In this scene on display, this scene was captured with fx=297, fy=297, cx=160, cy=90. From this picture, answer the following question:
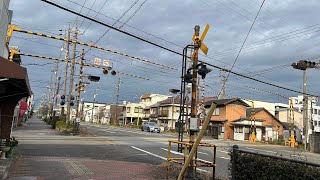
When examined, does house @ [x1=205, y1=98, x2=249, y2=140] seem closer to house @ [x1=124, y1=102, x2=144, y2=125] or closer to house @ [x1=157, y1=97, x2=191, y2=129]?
house @ [x1=157, y1=97, x2=191, y2=129]

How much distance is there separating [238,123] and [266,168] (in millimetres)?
42317

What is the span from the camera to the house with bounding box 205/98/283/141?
48.1 metres

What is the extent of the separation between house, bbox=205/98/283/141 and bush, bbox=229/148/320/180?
1605 inches

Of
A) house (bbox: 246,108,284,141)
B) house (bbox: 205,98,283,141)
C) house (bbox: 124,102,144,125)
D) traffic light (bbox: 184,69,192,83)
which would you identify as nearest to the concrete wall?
traffic light (bbox: 184,69,192,83)

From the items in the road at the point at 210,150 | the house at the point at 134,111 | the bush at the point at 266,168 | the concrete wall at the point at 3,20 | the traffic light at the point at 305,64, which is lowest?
the road at the point at 210,150

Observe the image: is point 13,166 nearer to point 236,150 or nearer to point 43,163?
point 43,163

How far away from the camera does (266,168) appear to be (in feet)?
23.2

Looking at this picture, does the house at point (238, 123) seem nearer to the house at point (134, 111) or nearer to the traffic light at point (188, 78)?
the traffic light at point (188, 78)

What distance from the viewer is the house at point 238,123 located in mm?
48125

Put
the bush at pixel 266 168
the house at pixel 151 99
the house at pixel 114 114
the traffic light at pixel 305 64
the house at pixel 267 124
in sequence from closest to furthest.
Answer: the bush at pixel 266 168 → the traffic light at pixel 305 64 → the house at pixel 267 124 → the house at pixel 151 99 → the house at pixel 114 114

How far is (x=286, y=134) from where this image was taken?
38.8 meters

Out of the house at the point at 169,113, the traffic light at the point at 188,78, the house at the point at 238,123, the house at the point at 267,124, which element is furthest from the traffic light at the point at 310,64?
the house at the point at 169,113

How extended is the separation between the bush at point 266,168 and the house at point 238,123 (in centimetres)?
4077

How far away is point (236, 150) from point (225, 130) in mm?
42175
